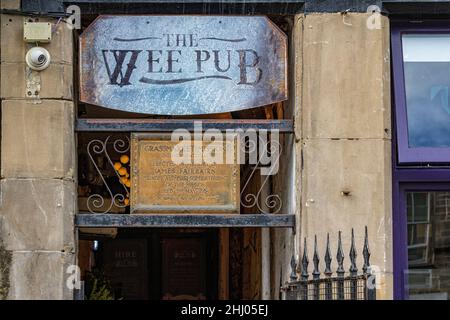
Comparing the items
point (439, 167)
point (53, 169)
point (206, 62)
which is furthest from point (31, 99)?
point (439, 167)

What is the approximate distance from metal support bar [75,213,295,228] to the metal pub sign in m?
0.90

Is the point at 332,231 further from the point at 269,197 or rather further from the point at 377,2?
the point at 377,2

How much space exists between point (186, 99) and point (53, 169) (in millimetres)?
1292

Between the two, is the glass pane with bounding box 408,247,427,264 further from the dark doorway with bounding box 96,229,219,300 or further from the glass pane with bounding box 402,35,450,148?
the dark doorway with bounding box 96,229,219,300

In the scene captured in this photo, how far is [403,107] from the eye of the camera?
1213 cm

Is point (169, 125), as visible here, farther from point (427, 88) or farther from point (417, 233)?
point (417, 233)

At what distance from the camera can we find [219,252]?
16234 mm

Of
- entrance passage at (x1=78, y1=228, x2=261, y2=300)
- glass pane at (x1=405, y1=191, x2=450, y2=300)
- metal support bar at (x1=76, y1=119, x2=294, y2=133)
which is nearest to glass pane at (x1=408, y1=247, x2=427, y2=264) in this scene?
glass pane at (x1=405, y1=191, x2=450, y2=300)

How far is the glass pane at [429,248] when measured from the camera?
12.4 meters

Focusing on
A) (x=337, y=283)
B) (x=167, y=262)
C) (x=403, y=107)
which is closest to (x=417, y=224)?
(x=403, y=107)

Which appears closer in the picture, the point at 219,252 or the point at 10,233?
the point at 10,233

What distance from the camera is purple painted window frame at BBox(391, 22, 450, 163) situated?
1205 centimetres

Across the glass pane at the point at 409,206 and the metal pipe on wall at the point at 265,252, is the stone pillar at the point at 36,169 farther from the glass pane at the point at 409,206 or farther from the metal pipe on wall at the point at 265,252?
the glass pane at the point at 409,206

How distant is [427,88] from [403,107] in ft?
0.98
